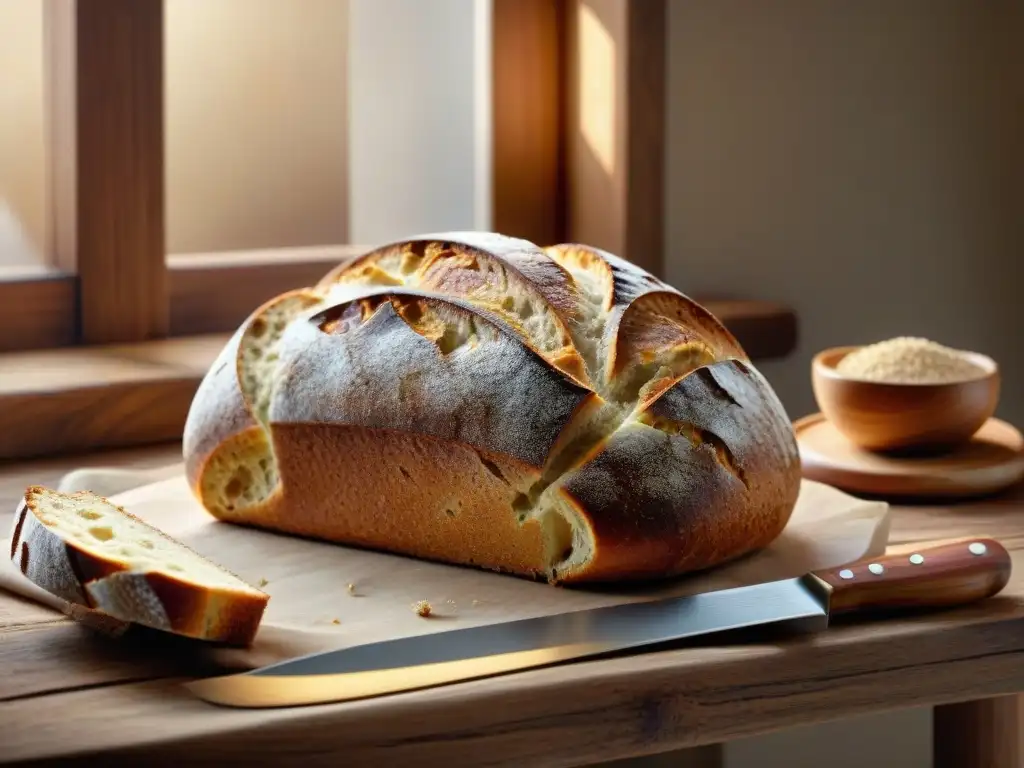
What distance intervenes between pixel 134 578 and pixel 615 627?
301mm

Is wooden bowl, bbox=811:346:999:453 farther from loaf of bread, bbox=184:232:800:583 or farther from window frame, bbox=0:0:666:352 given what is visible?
window frame, bbox=0:0:666:352

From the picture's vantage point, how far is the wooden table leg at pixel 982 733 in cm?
126

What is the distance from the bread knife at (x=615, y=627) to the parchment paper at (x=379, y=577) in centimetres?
3

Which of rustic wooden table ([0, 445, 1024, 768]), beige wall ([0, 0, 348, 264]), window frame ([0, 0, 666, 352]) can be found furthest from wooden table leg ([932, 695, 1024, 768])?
beige wall ([0, 0, 348, 264])

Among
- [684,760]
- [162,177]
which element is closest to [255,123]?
[162,177]

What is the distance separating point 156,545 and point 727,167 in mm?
1067

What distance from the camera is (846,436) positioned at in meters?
1.33

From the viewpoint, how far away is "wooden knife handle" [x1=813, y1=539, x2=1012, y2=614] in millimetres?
946

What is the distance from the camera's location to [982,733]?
1.29 m

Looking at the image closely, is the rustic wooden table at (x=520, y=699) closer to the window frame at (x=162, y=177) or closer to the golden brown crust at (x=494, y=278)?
the golden brown crust at (x=494, y=278)

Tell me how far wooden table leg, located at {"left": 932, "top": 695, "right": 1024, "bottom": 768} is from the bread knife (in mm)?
321

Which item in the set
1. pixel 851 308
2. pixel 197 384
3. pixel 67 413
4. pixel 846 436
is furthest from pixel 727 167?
pixel 67 413

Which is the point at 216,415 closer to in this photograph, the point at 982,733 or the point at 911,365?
the point at 911,365

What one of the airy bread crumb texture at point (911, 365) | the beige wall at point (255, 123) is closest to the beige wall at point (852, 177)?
the airy bread crumb texture at point (911, 365)
